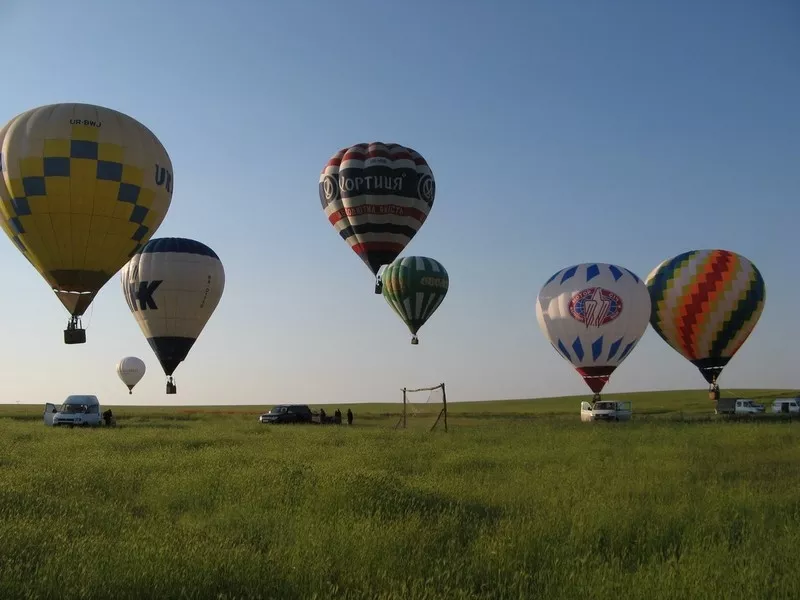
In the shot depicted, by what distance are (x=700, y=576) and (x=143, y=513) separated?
7.63 m

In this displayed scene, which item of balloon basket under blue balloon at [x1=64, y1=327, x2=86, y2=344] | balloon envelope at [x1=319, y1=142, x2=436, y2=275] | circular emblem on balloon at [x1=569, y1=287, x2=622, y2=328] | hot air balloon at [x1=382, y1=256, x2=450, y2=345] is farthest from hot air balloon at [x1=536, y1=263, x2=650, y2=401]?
balloon basket under blue balloon at [x1=64, y1=327, x2=86, y2=344]

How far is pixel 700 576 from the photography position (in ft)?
23.1

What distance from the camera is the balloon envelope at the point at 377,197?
40781 millimetres

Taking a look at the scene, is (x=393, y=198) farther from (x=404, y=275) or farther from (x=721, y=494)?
(x=721, y=494)

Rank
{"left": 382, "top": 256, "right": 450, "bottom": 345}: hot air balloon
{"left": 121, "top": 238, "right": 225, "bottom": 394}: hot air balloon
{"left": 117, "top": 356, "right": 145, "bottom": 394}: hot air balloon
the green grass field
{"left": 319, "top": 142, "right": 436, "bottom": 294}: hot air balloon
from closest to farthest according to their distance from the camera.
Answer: the green grass field < {"left": 319, "top": 142, "right": 436, "bottom": 294}: hot air balloon < {"left": 121, "top": 238, "right": 225, "bottom": 394}: hot air balloon < {"left": 382, "top": 256, "right": 450, "bottom": 345}: hot air balloon < {"left": 117, "top": 356, "right": 145, "bottom": 394}: hot air balloon

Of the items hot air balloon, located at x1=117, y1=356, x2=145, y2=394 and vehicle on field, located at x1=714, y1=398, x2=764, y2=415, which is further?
hot air balloon, located at x1=117, y1=356, x2=145, y2=394

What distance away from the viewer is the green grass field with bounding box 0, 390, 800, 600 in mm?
6961

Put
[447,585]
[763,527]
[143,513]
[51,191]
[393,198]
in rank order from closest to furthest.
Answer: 1. [447,585]
2. [763,527]
3. [143,513]
4. [51,191]
5. [393,198]

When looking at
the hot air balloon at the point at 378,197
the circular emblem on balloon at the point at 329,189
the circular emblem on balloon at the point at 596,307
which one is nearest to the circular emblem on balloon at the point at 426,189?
the hot air balloon at the point at 378,197

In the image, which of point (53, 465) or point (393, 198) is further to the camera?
point (393, 198)

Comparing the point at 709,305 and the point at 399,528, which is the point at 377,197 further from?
the point at 399,528

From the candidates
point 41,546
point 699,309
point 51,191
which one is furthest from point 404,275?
point 41,546

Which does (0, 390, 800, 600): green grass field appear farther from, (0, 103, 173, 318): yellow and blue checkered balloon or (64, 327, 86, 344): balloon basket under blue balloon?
(0, 103, 173, 318): yellow and blue checkered balloon

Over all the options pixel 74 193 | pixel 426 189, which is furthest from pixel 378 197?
pixel 74 193
